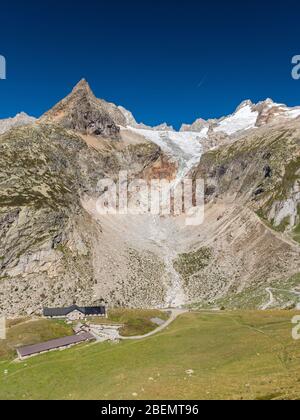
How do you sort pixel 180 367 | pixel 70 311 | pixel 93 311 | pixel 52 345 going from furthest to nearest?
pixel 93 311 < pixel 70 311 < pixel 52 345 < pixel 180 367

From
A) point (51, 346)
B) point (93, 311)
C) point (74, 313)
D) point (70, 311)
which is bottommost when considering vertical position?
point (51, 346)

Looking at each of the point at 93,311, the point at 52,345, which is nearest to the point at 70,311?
the point at 93,311

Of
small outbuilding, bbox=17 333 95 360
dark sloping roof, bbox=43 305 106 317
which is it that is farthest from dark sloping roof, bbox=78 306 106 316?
small outbuilding, bbox=17 333 95 360

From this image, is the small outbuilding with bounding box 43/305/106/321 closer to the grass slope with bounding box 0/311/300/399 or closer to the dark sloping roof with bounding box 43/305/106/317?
the dark sloping roof with bounding box 43/305/106/317

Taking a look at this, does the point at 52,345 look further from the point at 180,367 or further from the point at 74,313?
the point at 74,313
